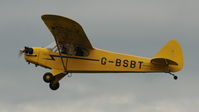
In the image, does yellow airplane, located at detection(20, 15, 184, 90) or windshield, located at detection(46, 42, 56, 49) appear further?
windshield, located at detection(46, 42, 56, 49)

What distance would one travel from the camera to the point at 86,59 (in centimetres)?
2359

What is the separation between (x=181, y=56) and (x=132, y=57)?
6.74 feet

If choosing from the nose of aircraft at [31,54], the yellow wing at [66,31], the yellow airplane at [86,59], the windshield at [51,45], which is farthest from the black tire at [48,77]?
the yellow wing at [66,31]

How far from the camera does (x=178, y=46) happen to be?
→ 936 inches

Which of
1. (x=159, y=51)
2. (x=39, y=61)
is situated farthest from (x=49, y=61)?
(x=159, y=51)

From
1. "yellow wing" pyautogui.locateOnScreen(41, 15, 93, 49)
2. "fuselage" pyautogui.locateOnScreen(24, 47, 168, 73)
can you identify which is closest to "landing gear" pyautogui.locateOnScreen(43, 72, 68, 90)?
"fuselage" pyautogui.locateOnScreen(24, 47, 168, 73)

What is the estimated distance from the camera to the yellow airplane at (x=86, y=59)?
2322 centimetres

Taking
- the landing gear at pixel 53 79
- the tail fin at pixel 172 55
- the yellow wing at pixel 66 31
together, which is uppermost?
the yellow wing at pixel 66 31

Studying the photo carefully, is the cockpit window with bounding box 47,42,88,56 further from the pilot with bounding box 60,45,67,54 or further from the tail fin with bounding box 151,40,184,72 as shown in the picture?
the tail fin with bounding box 151,40,184,72

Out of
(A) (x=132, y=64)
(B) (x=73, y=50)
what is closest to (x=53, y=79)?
(B) (x=73, y=50)

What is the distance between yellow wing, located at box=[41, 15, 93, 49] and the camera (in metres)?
22.0

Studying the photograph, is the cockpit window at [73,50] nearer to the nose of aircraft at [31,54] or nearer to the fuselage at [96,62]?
the fuselage at [96,62]

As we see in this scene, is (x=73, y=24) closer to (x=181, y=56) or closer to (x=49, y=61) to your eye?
(x=49, y=61)

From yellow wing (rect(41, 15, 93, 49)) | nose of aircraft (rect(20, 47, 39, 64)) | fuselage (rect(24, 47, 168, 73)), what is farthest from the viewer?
nose of aircraft (rect(20, 47, 39, 64))
